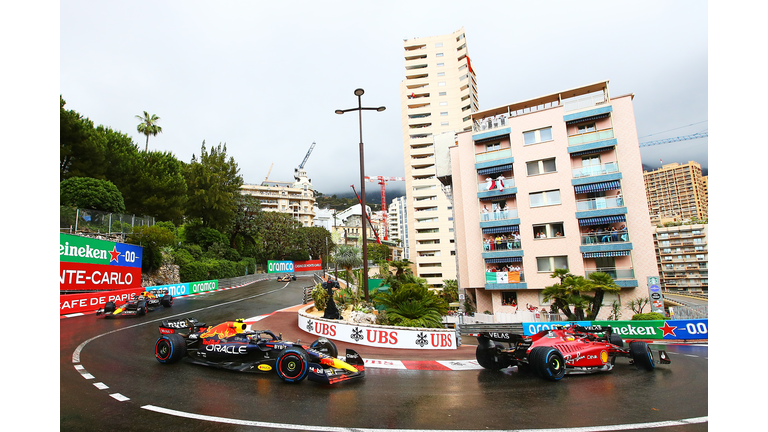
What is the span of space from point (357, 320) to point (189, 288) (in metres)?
24.4

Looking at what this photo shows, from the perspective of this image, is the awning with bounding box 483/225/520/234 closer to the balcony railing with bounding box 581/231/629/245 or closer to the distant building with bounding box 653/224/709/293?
the balcony railing with bounding box 581/231/629/245

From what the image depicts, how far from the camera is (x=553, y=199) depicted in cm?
2472

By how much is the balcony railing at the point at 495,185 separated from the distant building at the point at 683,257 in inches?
3520

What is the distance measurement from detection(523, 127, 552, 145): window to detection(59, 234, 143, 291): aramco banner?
95.6 ft

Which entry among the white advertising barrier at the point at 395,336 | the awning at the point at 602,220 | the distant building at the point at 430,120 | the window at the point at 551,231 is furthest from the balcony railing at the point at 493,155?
the distant building at the point at 430,120

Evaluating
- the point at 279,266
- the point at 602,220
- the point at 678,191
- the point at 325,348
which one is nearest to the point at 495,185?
the point at 602,220

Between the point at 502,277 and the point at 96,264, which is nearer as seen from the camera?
the point at 96,264

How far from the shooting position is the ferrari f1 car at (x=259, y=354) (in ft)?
23.6

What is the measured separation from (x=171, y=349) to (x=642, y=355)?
11667mm

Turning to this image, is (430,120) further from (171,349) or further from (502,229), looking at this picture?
(171,349)

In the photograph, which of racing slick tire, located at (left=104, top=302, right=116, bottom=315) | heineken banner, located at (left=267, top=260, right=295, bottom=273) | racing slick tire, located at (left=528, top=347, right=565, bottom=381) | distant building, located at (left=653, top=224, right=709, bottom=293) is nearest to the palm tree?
heineken banner, located at (left=267, top=260, right=295, bottom=273)

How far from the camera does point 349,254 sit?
116 ft

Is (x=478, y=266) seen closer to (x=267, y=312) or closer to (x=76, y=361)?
(x=267, y=312)

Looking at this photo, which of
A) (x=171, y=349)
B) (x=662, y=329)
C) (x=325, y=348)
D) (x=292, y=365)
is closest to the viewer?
(x=292, y=365)
